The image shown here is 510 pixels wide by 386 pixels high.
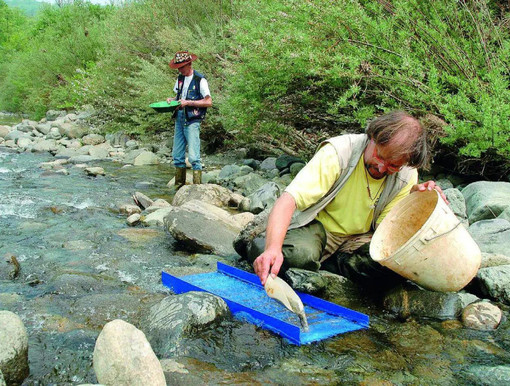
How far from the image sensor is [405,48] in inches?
234

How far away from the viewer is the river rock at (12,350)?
239 cm

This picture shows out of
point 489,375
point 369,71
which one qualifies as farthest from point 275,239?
point 369,71

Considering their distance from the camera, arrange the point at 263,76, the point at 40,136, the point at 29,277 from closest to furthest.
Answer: the point at 29,277 < the point at 263,76 < the point at 40,136

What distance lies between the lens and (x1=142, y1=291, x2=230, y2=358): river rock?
2904mm

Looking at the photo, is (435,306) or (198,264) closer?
(435,306)

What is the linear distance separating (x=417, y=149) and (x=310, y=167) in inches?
25.9

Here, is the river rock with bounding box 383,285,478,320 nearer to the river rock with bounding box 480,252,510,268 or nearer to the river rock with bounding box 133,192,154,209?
the river rock with bounding box 480,252,510,268

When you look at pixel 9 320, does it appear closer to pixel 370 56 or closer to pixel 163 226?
pixel 163 226

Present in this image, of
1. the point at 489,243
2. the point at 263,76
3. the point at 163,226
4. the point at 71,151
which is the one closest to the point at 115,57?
the point at 71,151

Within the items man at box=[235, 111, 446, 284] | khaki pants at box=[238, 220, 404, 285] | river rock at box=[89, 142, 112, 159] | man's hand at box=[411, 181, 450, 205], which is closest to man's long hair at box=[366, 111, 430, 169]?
man at box=[235, 111, 446, 284]

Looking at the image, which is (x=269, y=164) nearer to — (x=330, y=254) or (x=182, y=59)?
(x=182, y=59)

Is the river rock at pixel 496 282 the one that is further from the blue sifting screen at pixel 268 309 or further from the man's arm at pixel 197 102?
the man's arm at pixel 197 102

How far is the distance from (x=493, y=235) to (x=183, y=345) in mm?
2925

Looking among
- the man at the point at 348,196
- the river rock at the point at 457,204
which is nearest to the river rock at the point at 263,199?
the river rock at the point at 457,204
